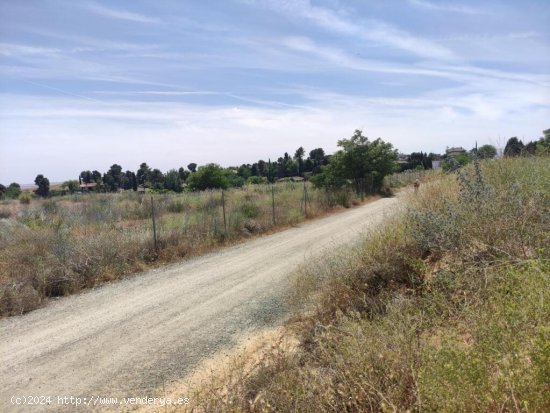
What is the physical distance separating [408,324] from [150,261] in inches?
374

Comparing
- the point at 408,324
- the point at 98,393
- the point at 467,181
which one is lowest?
the point at 98,393

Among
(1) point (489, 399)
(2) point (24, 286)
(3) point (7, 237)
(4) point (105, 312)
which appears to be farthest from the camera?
(3) point (7, 237)

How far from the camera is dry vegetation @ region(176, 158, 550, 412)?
2.56 m

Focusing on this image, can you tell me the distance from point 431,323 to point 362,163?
28.9 m

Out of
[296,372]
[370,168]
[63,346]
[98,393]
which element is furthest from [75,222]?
[370,168]

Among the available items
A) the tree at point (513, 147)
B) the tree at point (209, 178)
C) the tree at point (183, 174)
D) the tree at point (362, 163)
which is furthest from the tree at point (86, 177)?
the tree at point (513, 147)

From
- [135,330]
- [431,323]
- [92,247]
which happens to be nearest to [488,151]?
[431,323]

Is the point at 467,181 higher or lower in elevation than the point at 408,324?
higher

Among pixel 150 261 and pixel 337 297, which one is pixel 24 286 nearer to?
pixel 150 261

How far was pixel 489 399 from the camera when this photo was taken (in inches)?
92.5

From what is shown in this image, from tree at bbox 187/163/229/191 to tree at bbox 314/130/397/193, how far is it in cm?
1673

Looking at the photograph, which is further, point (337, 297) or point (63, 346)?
point (63, 346)

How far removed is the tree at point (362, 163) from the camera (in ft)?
102

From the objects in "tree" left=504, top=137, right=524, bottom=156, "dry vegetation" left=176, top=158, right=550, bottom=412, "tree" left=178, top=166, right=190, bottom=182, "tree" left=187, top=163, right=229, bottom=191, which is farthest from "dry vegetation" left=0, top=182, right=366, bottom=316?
"tree" left=178, top=166, right=190, bottom=182
